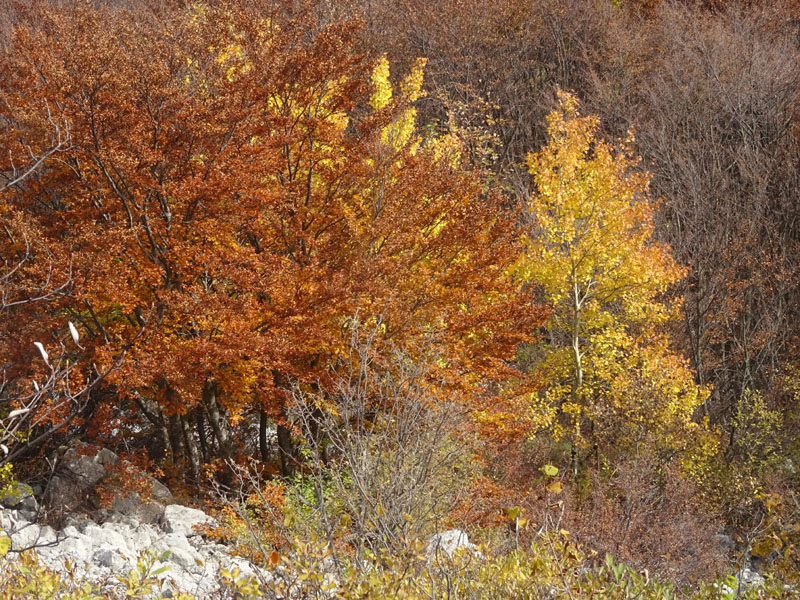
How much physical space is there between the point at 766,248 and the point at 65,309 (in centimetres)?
1897

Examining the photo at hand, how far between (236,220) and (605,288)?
7.78 metres

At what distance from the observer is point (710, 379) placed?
22.1 meters

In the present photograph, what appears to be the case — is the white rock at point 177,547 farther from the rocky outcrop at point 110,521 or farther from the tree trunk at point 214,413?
the tree trunk at point 214,413

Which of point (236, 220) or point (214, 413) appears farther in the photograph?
point (214, 413)

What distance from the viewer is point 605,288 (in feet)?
54.1

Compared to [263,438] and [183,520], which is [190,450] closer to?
[263,438]

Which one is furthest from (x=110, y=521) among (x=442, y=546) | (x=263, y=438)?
(x=442, y=546)

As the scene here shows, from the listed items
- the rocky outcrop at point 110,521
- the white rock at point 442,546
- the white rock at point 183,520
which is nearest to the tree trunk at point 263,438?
the rocky outcrop at point 110,521

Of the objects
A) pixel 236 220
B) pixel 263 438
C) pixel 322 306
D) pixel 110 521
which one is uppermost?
pixel 236 220

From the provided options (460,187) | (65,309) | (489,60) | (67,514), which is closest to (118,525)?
(67,514)

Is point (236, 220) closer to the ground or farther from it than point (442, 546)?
farther from it

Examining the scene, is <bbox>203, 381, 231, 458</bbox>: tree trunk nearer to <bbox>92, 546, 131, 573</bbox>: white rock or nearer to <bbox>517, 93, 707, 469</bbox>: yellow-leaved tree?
<bbox>92, 546, 131, 573</bbox>: white rock

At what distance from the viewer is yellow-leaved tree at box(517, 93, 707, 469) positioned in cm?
1577

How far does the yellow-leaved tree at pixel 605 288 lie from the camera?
15773 mm
